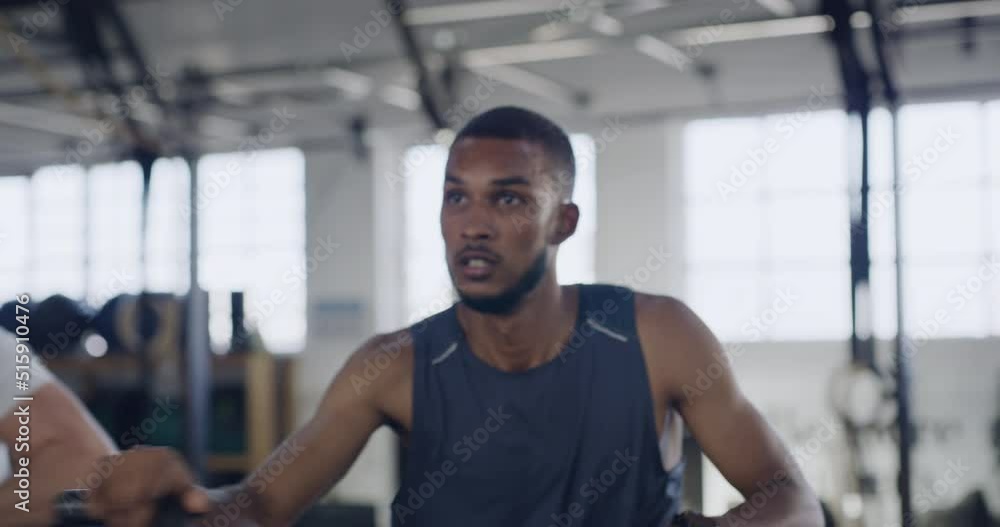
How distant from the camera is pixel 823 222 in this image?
8.48 metres

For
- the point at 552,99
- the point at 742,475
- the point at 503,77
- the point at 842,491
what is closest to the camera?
the point at 742,475

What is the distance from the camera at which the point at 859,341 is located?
4.92 metres

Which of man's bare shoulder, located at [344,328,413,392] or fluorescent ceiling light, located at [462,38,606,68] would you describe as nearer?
man's bare shoulder, located at [344,328,413,392]

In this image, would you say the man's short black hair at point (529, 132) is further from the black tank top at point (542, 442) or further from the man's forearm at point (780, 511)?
the man's forearm at point (780, 511)

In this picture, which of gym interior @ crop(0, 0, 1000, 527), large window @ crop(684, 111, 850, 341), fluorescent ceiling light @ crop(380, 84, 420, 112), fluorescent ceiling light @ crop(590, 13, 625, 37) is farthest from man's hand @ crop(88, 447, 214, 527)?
large window @ crop(684, 111, 850, 341)

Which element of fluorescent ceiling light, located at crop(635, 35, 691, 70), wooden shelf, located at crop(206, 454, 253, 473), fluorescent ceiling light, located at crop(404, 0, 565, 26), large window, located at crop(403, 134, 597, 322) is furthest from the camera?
large window, located at crop(403, 134, 597, 322)

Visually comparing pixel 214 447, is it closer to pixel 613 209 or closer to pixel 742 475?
pixel 613 209

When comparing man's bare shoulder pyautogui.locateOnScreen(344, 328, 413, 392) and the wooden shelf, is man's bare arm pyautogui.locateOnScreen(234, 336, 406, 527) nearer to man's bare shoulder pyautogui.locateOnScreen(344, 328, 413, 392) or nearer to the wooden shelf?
man's bare shoulder pyautogui.locateOnScreen(344, 328, 413, 392)

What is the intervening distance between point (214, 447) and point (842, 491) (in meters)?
4.72

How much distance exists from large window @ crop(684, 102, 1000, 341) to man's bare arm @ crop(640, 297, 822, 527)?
5972mm

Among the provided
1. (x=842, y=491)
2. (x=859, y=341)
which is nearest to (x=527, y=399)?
(x=859, y=341)

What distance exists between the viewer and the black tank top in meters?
1.70

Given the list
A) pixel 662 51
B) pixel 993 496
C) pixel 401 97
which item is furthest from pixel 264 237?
pixel 993 496

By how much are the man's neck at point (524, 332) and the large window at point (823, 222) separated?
237 inches
